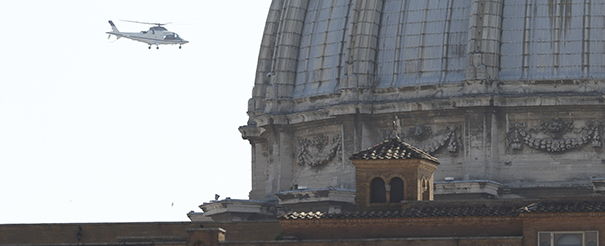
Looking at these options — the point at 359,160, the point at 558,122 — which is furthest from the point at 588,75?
the point at 359,160

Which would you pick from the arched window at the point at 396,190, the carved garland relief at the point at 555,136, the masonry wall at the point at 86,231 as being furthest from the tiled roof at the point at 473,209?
the carved garland relief at the point at 555,136

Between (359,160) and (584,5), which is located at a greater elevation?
(584,5)

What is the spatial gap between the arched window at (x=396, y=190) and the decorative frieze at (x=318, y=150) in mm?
14487

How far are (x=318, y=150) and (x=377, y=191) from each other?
15.4 m

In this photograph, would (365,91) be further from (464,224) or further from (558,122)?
(464,224)

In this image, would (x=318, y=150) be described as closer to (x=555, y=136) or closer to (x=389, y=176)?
(x=555, y=136)

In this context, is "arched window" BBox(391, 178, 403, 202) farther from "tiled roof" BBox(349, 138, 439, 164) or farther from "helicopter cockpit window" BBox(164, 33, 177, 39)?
"helicopter cockpit window" BBox(164, 33, 177, 39)

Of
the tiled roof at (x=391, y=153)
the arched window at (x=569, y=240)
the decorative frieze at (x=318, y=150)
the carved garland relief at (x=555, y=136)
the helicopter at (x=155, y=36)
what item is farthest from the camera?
the helicopter at (x=155, y=36)

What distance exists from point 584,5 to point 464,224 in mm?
18622

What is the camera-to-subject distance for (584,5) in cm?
7112

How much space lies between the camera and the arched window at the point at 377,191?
58.2 metres

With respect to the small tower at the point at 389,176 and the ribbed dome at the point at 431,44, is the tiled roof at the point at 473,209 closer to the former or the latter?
the small tower at the point at 389,176

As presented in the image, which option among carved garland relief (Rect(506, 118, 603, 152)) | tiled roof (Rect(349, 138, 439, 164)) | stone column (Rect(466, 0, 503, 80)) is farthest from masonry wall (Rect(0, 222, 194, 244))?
stone column (Rect(466, 0, 503, 80))

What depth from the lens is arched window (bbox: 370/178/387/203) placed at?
58.2m
